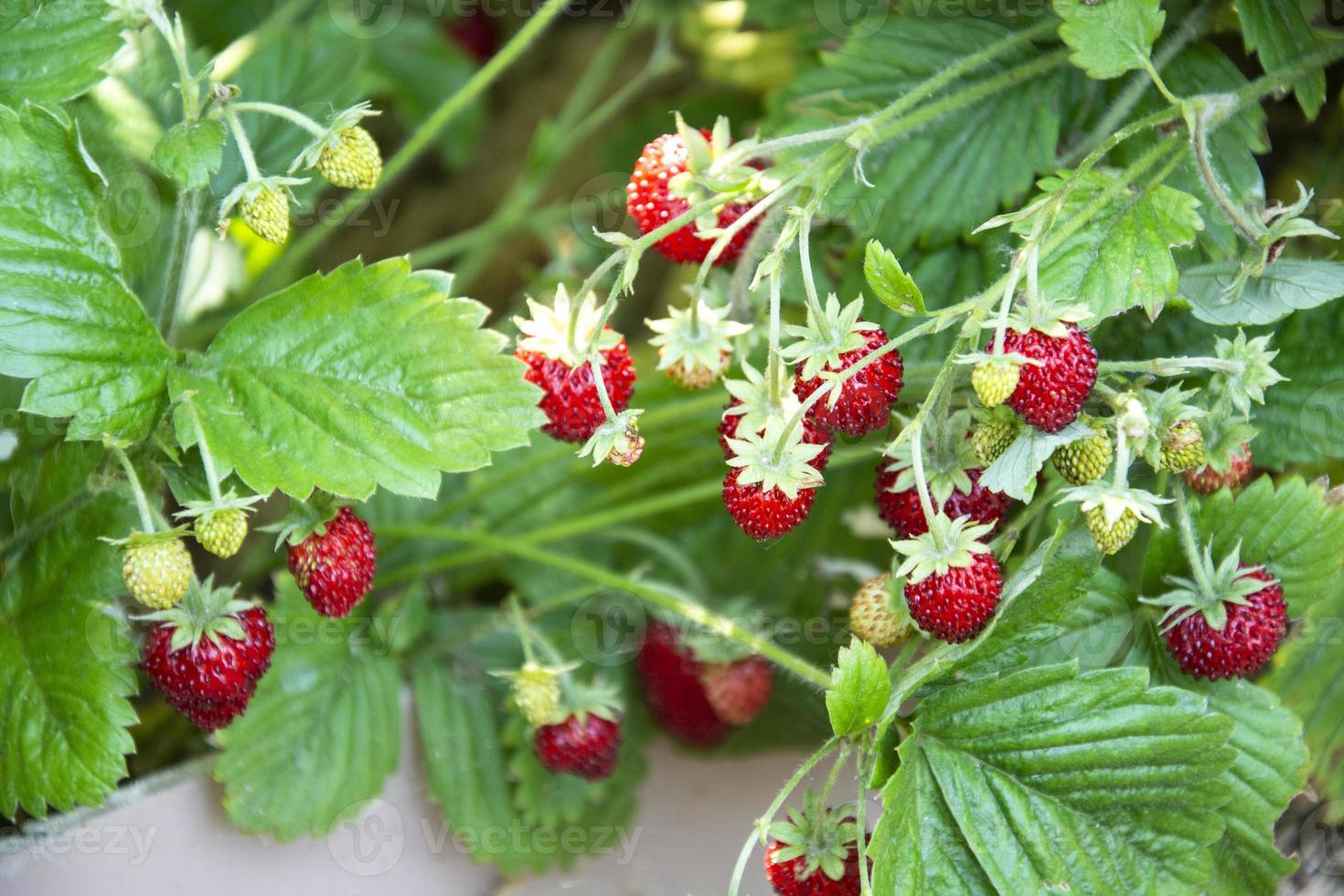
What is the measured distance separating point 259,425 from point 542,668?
0.34 meters

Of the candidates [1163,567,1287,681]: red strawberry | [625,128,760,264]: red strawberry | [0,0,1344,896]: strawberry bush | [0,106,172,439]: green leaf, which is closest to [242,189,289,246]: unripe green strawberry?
[0,0,1344,896]: strawberry bush

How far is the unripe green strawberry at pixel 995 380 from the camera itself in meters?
0.70

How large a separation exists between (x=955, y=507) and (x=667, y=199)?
0.96ft

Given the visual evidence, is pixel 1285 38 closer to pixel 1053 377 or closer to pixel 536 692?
pixel 1053 377

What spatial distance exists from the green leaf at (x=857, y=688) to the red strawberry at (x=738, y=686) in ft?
1.35

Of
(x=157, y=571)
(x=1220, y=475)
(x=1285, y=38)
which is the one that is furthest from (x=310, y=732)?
(x=1285, y=38)

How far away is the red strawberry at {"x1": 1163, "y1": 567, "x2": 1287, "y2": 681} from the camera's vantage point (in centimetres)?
83

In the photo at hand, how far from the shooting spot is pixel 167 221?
3.92 ft

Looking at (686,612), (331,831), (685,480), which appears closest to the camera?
(686,612)

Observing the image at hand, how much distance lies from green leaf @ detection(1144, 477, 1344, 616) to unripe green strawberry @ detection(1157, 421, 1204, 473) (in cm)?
12

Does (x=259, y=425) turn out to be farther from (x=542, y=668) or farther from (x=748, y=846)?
(x=748, y=846)

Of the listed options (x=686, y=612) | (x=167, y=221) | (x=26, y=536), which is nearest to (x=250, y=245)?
(x=167, y=221)

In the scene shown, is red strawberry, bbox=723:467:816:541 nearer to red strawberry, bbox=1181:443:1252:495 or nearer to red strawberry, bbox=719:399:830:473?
red strawberry, bbox=719:399:830:473

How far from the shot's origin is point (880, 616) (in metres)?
0.85
